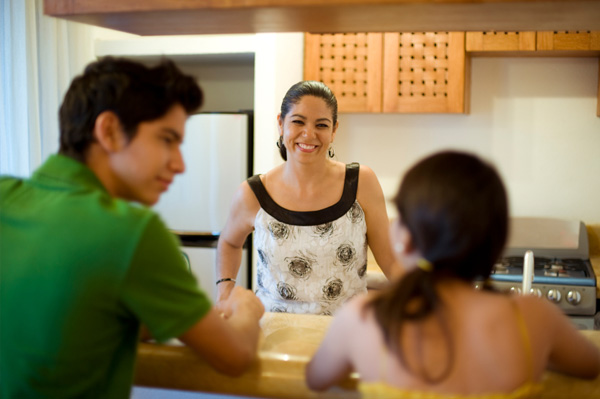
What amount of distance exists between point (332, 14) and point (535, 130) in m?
2.72

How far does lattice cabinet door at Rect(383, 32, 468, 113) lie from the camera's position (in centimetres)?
328

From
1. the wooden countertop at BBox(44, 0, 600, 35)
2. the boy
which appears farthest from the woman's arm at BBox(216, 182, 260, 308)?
the boy

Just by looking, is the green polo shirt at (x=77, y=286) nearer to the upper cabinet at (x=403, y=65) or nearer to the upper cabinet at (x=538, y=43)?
the upper cabinet at (x=403, y=65)

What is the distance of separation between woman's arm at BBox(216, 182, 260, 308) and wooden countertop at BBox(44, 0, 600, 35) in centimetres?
83

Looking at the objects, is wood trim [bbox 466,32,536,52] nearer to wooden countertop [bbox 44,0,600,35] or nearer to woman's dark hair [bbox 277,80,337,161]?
woman's dark hair [bbox 277,80,337,161]

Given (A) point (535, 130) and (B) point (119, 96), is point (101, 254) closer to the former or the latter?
(B) point (119, 96)

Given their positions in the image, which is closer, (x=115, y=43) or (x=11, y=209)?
(x=11, y=209)

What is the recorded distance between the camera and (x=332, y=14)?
3.63ft

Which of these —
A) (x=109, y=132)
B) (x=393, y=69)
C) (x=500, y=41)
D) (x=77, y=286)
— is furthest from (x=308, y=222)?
(x=500, y=41)

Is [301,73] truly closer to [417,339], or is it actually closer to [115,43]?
[115,43]

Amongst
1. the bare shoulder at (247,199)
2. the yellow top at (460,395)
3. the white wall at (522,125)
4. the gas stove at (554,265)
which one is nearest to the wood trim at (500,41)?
the white wall at (522,125)

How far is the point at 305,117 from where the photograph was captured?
1.99 m

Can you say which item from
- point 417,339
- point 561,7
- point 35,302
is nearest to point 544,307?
point 417,339

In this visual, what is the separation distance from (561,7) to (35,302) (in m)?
0.92
